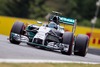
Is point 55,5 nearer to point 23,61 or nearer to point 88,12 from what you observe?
point 88,12

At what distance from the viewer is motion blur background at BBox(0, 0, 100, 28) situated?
64.4 meters

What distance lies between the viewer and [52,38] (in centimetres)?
1745

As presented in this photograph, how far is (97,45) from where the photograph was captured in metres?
34.3

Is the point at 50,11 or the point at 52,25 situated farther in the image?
the point at 50,11

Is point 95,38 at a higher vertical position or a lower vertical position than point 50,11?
lower

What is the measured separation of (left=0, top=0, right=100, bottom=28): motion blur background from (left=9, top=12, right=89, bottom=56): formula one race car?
41675 millimetres

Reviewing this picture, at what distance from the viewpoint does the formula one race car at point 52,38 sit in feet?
56.0

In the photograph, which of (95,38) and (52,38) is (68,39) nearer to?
(52,38)

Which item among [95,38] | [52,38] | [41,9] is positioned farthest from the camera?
[41,9]

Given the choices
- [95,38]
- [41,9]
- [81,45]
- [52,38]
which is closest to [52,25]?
[52,38]

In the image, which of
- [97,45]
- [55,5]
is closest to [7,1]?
[55,5]

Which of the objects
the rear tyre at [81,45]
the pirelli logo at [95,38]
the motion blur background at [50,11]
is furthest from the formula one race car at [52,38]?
the pirelli logo at [95,38]

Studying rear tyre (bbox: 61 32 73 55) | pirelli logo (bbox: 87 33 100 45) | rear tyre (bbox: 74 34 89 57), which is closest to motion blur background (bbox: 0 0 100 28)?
pirelli logo (bbox: 87 33 100 45)

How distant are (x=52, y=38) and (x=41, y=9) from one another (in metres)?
48.3
